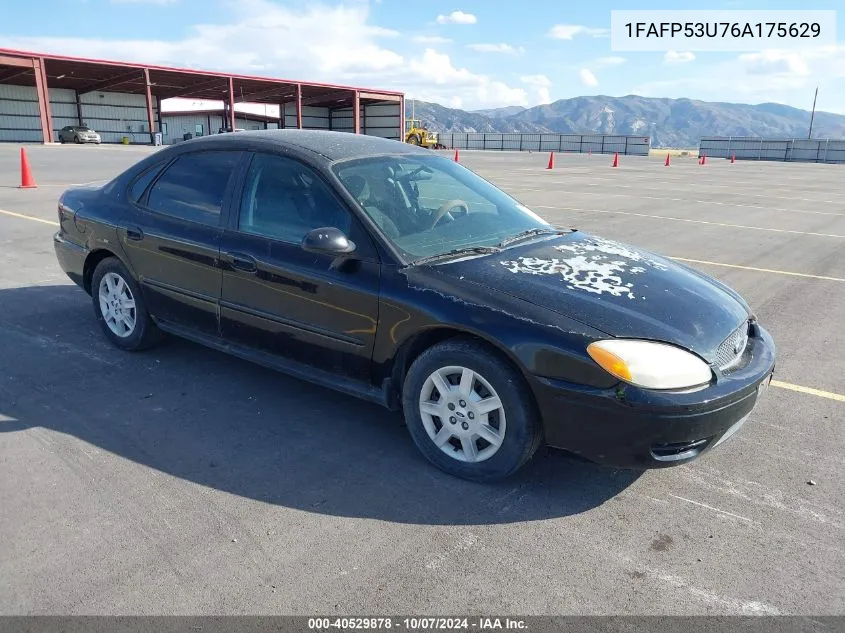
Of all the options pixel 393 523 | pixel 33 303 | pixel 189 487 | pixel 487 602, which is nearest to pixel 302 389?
pixel 189 487

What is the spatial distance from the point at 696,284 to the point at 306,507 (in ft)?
7.59

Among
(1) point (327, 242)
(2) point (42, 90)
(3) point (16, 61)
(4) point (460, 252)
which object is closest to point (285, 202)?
(1) point (327, 242)

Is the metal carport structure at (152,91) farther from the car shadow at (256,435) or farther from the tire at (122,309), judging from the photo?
the car shadow at (256,435)

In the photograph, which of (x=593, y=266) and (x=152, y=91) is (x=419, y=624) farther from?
(x=152, y=91)

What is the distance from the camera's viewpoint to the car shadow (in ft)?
9.95

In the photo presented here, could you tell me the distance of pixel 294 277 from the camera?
360 cm

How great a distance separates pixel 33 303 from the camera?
5.93m

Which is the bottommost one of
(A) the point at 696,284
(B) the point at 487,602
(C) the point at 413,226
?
(B) the point at 487,602

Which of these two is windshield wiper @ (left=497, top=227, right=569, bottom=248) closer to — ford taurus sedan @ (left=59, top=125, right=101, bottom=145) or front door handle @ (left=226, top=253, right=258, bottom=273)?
front door handle @ (left=226, top=253, right=258, bottom=273)

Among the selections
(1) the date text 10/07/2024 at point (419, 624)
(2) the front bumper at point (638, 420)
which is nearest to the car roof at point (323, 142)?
(2) the front bumper at point (638, 420)

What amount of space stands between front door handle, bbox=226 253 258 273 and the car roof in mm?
693

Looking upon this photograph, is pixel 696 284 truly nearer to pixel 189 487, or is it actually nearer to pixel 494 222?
pixel 494 222

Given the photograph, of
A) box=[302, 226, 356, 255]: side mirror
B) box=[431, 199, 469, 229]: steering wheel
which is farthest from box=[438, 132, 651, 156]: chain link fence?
box=[302, 226, 356, 255]: side mirror

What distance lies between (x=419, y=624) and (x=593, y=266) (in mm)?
2023
